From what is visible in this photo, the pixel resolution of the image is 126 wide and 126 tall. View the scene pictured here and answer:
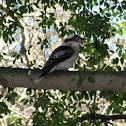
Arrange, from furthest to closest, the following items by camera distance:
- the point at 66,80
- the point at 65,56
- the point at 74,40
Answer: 1. the point at 74,40
2. the point at 65,56
3. the point at 66,80

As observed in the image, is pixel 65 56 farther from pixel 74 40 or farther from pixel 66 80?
pixel 66 80

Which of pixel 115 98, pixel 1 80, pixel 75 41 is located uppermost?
pixel 75 41

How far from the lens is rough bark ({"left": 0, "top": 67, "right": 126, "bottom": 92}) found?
2.66m

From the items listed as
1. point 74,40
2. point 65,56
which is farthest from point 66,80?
point 74,40

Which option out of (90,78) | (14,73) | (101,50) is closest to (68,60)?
(101,50)

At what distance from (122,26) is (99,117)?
1410 mm

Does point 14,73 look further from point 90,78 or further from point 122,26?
point 122,26

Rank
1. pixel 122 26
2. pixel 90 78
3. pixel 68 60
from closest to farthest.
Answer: pixel 90 78 < pixel 68 60 < pixel 122 26

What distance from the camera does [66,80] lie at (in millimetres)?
2850

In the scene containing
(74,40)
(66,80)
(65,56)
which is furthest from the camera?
(74,40)

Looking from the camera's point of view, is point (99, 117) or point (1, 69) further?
point (99, 117)

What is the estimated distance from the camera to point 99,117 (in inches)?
165

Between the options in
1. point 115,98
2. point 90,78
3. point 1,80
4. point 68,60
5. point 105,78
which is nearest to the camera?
point 90,78

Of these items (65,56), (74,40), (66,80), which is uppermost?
(74,40)
